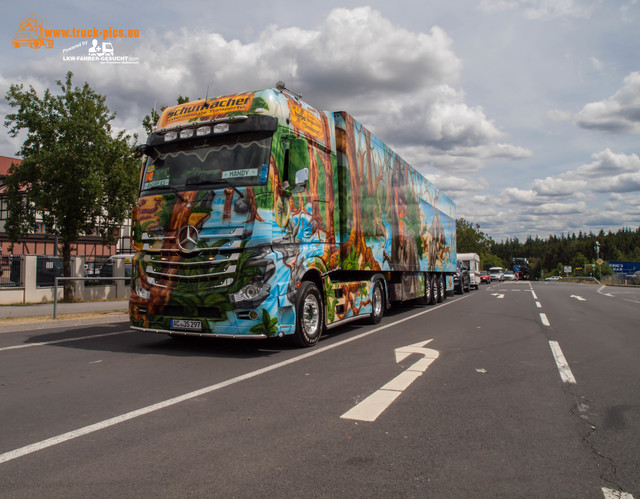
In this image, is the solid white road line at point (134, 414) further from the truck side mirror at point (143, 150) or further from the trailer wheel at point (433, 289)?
the trailer wheel at point (433, 289)

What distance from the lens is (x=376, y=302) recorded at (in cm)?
1120

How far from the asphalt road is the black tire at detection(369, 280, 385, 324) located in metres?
3.05

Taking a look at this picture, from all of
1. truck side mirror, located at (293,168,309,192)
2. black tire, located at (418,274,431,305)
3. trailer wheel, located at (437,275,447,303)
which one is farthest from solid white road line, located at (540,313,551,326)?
truck side mirror, located at (293,168,309,192)

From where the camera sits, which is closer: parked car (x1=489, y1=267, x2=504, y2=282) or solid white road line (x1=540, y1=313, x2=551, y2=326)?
solid white road line (x1=540, y1=313, x2=551, y2=326)

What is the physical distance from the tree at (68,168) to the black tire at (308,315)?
1333cm

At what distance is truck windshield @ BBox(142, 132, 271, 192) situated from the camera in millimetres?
7109

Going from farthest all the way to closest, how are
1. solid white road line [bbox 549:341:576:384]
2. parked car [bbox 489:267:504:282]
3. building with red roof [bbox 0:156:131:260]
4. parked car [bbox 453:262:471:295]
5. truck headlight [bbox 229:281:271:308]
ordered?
parked car [bbox 489:267:504:282] < building with red roof [bbox 0:156:131:260] < parked car [bbox 453:262:471:295] < truck headlight [bbox 229:281:271:308] < solid white road line [bbox 549:341:576:384]

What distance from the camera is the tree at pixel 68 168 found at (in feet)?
Answer: 62.4

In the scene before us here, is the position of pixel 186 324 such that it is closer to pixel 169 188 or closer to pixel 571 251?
pixel 169 188

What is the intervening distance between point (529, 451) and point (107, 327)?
9848 millimetres

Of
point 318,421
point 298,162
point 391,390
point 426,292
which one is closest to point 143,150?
point 298,162

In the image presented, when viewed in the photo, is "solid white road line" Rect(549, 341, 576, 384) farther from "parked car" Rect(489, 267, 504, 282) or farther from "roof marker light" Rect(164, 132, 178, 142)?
"parked car" Rect(489, 267, 504, 282)

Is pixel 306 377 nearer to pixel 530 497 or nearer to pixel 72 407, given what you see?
pixel 72 407

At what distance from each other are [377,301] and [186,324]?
514 cm
